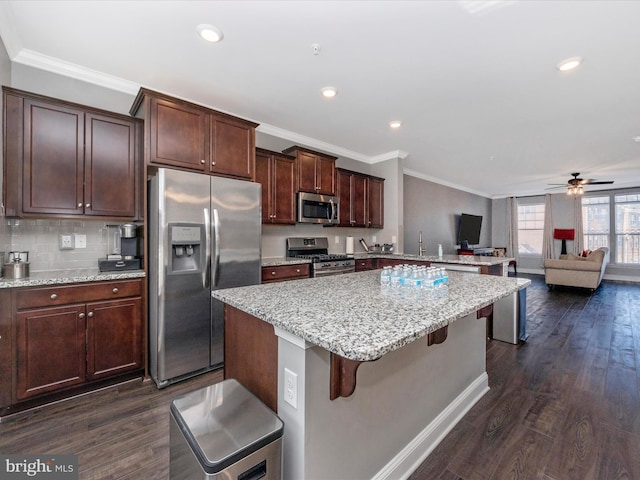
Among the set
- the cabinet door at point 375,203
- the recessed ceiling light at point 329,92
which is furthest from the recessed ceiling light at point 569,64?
the cabinet door at point 375,203

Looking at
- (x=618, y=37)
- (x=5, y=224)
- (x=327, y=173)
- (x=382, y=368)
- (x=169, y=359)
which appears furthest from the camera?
(x=327, y=173)

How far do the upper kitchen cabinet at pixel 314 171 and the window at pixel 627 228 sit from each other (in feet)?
27.6

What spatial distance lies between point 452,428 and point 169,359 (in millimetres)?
2162

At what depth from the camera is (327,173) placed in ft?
13.8

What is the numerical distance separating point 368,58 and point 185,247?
218 centimetres

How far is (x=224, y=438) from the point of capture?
3.20 feet

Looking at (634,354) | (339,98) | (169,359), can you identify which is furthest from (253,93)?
(634,354)

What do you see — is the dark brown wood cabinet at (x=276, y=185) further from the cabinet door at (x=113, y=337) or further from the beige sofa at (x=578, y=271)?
the beige sofa at (x=578, y=271)

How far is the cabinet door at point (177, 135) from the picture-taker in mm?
2486

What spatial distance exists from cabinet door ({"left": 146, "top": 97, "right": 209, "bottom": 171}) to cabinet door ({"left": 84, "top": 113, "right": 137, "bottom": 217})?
0.78 feet

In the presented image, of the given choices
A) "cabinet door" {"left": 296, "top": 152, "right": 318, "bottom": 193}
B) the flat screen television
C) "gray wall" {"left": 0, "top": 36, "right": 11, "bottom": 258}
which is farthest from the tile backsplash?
the flat screen television

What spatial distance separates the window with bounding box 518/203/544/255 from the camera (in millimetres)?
8946

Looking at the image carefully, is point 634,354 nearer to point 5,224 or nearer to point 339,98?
point 339,98

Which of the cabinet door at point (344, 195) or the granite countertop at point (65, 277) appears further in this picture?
the cabinet door at point (344, 195)
